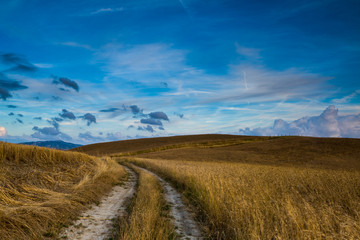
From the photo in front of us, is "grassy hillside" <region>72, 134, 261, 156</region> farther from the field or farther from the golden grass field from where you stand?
the field

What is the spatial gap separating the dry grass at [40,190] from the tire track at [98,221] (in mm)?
380

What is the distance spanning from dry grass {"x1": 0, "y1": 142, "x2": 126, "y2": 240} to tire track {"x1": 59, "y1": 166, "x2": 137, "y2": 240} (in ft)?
1.25

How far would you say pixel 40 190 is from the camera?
8898mm

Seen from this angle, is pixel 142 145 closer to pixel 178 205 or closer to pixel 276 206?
pixel 178 205

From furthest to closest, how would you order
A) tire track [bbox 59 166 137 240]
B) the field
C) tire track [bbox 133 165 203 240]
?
tire track [bbox 133 165 203 240] < tire track [bbox 59 166 137 240] < the field

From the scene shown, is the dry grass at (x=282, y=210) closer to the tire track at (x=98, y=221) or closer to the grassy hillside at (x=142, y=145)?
the tire track at (x=98, y=221)

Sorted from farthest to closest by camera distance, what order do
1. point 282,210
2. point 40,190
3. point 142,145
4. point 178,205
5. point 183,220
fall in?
point 142,145 → point 178,205 → point 40,190 → point 183,220 → point 282,210

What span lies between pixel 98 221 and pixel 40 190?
3.01 metres

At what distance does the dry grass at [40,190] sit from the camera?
642 centimetres

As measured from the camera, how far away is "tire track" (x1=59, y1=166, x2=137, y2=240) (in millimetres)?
6681

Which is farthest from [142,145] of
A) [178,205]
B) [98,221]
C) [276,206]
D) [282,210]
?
[282,210]

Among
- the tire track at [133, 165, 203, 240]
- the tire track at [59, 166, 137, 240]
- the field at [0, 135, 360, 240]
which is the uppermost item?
the field at [0, 135, 360, 240]

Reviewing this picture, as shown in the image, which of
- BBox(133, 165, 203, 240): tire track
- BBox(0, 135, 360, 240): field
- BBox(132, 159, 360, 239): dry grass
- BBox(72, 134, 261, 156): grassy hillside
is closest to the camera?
BBox(132, 159, 360, 239): dry grass

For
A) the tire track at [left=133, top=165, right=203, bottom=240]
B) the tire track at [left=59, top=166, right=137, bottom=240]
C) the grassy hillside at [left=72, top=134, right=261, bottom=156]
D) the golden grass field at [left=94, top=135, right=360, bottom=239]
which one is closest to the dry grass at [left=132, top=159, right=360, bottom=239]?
the golden grass field at [left=94, top=135, right=360, bottom=239]
